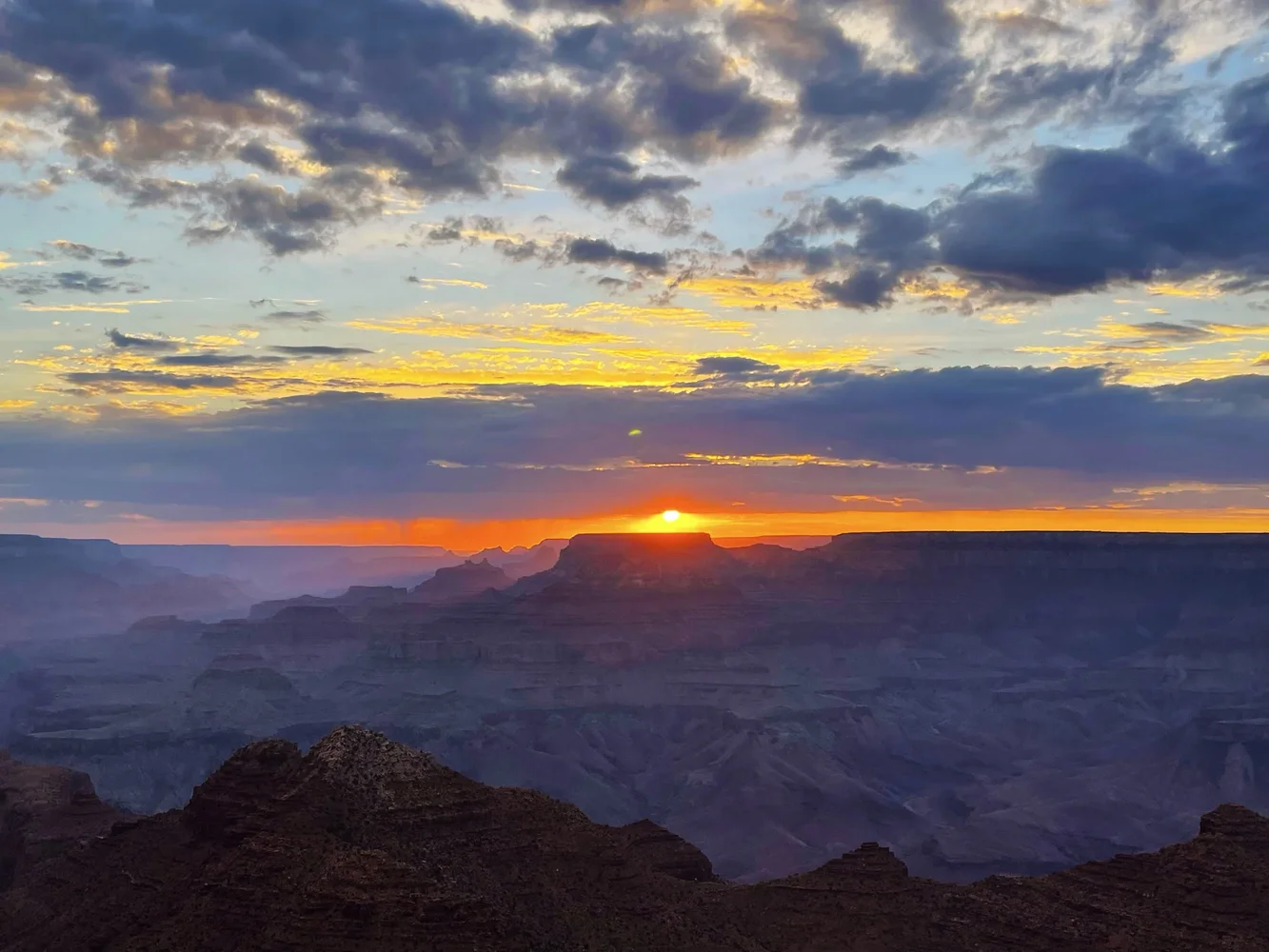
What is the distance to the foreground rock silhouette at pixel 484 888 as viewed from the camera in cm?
5859

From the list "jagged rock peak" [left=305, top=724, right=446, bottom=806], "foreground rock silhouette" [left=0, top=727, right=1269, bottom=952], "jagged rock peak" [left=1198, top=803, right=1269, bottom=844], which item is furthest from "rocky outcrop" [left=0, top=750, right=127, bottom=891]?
"jagged rock peak" [left=1198, top=803, right=1269, bottom=844]

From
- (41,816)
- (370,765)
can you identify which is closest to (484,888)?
(370,765)


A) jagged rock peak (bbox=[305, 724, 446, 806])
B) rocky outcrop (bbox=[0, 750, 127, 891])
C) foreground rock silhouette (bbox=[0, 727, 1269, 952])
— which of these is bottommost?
rocky outcrop (bbox=[0, 750, 127, 891])

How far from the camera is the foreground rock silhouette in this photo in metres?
58.6

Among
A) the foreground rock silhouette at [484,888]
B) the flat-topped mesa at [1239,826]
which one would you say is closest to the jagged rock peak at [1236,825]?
the flat-topped mesa at [1239,826]

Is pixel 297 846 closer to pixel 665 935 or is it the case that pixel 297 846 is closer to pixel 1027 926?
pixel 665 935

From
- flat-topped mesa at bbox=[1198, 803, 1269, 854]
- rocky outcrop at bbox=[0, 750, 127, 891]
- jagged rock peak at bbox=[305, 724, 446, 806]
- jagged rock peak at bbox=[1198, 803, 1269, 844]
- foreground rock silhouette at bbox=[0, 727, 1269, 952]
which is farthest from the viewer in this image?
rocky outcrop at bbox=[0, 750, 127, 891]

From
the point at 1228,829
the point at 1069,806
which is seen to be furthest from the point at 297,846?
the point at 1069,806

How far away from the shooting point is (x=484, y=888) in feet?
211

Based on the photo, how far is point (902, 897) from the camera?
76.1 m

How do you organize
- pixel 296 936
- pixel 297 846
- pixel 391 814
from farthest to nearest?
pixel 391 814 → pixel 297 846 → pixel 296 936

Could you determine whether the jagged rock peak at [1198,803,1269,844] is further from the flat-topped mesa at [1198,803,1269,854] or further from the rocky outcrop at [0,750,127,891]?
the rocky outcrop at [0,750,127,891]

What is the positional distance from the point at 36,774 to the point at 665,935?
81.7 metres

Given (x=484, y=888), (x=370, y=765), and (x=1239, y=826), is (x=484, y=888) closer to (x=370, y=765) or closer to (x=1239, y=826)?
(x=370, y=765)
